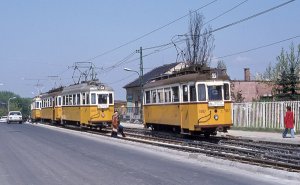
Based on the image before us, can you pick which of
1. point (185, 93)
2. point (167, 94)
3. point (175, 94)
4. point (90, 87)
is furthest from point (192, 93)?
point (90, 87)

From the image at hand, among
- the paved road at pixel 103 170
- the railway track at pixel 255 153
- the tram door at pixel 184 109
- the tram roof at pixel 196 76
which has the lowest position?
the paved road at pixel 103 170

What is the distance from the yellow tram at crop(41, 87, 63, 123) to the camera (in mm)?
44569

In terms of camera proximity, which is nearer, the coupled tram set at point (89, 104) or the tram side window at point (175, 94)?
the tram side window at point (175, 94)

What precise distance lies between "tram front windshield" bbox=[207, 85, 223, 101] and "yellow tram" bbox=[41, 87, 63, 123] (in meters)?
23.6

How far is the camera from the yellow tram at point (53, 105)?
44.6 m

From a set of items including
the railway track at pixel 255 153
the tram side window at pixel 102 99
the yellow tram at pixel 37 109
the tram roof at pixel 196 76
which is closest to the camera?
the railway track at pixel 255 153

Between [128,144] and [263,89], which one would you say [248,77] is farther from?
[128,144]

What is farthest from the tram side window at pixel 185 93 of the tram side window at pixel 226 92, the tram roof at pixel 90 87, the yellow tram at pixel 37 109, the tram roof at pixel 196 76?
the yellow tram at pixel 37 109

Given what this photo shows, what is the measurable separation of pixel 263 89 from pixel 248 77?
666 cm

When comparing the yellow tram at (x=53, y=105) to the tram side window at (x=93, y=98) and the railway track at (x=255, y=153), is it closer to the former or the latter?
the tram side window at (x=93, y=98)

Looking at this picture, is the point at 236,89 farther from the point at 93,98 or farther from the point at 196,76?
the point at 196,76

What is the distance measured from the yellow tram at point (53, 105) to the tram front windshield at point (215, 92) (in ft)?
77.5

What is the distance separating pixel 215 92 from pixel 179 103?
6.40 feet

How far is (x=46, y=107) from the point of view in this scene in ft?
176
